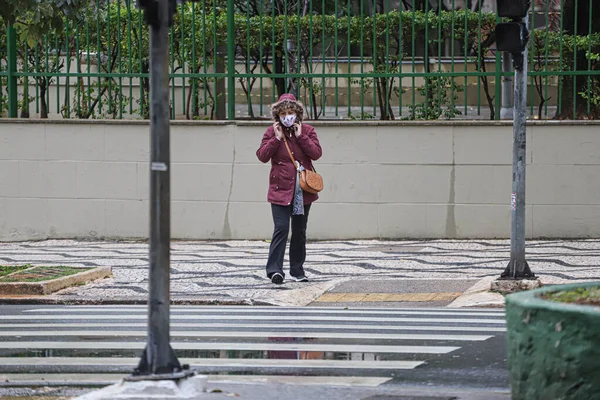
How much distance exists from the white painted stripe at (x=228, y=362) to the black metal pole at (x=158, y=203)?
1.16 m

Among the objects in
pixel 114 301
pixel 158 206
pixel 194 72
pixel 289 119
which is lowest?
pixel 114 301

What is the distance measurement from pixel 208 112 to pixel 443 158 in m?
3.40

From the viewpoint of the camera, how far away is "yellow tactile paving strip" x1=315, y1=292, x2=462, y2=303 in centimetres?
1103

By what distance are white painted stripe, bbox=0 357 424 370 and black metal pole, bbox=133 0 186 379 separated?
1164mm

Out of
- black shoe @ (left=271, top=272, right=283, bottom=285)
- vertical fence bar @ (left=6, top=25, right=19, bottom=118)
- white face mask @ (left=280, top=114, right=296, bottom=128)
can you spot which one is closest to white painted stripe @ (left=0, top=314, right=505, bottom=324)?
black shoe @ (left=271, top=272, right=283, bottom=285)

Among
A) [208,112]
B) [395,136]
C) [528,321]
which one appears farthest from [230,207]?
[528,321]

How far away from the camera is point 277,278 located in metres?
11.7

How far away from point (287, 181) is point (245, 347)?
146 inches

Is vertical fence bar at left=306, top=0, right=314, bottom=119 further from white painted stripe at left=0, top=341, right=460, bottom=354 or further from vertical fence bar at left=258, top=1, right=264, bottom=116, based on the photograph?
white painted stripe at left=0, top=341, right=460, bottom=354

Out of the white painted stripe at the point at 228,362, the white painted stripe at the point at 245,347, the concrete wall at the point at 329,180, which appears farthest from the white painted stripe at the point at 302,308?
the concrete wall at the point at 329,180

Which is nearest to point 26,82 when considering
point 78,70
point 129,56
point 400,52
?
point 78,70

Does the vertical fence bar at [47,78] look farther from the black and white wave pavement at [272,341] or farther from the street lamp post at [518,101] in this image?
the street lamp post at [518,101]

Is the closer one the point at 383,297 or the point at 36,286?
the point at 383,297

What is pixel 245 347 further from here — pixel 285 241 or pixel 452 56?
pixel 452 56
